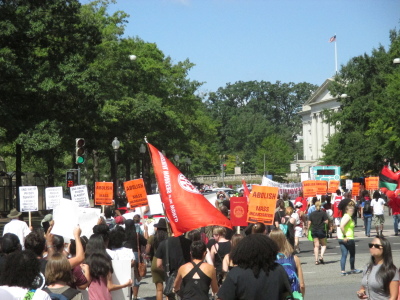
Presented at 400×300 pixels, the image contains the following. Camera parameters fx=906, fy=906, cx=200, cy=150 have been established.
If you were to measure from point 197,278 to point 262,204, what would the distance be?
8874 mm

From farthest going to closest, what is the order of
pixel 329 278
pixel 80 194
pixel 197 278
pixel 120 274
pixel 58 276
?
pixel 80 194
pixel 329 278
pixel 120 274
pixel 197 278
pixel 58 276

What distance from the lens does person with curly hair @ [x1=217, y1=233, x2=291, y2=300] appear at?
21.8ft

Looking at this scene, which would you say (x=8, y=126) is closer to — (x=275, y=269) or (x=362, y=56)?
(x=275, y=269)

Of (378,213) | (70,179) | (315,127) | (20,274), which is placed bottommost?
(378,213)

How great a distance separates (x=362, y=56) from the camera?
79.7 metres

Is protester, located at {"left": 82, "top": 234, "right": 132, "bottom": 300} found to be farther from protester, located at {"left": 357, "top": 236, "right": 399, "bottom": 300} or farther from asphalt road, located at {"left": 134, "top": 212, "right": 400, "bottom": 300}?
asphalt road, located at {"left": 134, "top": 212, "right": 400, "bottom": 300}

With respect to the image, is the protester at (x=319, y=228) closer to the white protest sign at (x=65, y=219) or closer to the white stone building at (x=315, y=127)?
the white protest sign at (x=65, y=219)

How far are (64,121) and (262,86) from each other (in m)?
159

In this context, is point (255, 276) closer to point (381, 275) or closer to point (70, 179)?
point (381, 275)

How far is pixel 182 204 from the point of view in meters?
10.5

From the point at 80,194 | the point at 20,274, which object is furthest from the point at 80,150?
the point at 20,274

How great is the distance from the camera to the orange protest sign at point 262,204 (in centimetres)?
1783

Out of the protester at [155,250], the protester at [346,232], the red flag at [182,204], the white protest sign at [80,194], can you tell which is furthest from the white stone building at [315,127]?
the red flag at [182,204]

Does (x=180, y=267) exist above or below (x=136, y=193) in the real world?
below
